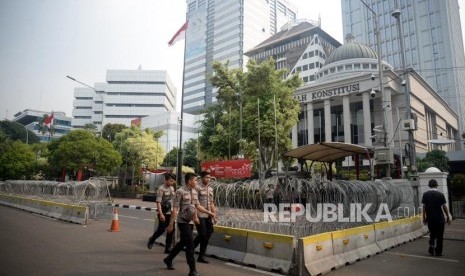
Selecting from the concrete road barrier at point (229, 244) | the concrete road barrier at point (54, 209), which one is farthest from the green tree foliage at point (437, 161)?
the concrete road barrier at point (229, 244)

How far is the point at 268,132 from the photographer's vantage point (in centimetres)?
2562

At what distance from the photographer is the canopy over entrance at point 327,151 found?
45.4ft

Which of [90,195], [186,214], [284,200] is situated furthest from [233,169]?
[186,214]

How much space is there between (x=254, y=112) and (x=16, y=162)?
105 feet

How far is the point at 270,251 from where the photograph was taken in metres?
6.56

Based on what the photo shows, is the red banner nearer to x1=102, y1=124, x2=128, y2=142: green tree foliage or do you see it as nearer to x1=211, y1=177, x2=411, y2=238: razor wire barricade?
x1=211, y1=177, x2=411, y2=238: razor wire barricade

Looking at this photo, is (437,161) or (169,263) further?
(437,161)

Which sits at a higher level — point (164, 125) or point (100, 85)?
point (100, 85)

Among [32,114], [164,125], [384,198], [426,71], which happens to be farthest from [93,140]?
[32,114]

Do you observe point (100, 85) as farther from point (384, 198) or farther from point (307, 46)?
point (384, 198)

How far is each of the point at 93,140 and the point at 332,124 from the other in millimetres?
34028

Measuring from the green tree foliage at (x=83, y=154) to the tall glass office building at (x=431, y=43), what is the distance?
2846 inches

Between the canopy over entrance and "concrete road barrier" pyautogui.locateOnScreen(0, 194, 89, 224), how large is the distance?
8.88 metres

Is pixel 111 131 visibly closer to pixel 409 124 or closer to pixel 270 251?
pixel 409 124
